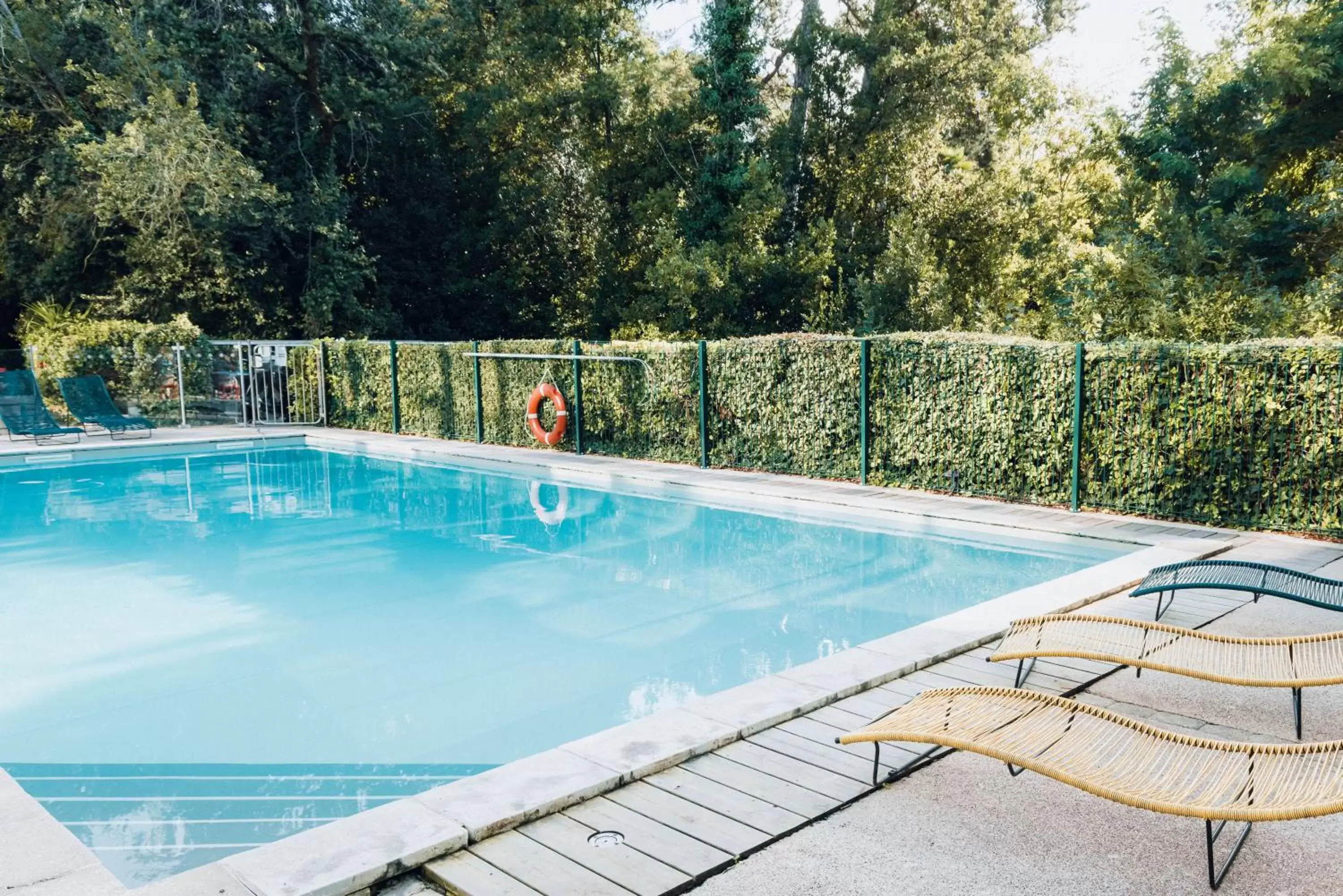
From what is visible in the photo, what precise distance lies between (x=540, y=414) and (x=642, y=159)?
10.7m

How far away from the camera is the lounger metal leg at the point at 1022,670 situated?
4.30 metres

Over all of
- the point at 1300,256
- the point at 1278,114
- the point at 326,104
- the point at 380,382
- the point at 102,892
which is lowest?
the point at 102,892

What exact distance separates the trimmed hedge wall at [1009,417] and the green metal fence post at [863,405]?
6cm

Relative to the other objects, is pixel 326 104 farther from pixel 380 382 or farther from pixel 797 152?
pixel 797 152

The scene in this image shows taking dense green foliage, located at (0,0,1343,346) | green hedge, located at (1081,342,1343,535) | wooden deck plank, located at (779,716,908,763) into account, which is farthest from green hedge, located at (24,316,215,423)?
wooden deck plank, located at (779,716,908,763)

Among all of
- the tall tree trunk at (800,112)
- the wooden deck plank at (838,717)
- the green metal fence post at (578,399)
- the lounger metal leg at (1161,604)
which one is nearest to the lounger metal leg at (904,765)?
the wooden deck plank at (838,717)

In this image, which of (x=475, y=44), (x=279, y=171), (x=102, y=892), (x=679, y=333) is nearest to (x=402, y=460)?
(x=679, y=333)

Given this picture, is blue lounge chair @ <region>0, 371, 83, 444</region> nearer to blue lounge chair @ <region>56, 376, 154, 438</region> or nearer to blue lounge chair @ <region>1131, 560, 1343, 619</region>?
blue lounge chair @ <region>56, 376, 154, 438</region>

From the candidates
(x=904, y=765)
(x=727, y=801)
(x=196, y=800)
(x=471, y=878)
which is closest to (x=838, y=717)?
(x=904, y=765)

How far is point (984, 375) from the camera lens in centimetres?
920

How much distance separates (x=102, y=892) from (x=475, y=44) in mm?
25226

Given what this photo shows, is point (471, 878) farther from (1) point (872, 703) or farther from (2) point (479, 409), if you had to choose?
(2) point (479, 409)

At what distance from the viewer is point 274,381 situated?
18.3m

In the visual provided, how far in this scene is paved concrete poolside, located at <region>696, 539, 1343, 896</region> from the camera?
2736 millimetres
